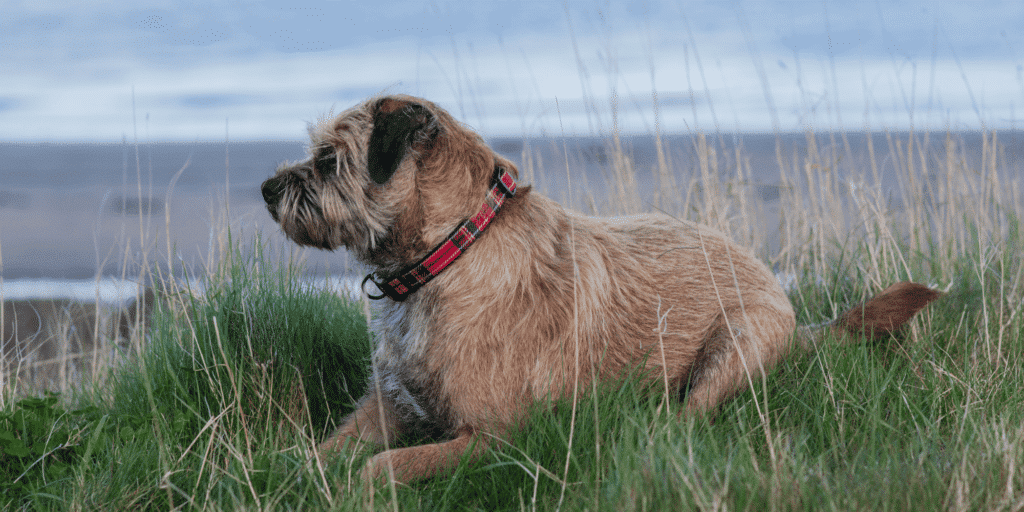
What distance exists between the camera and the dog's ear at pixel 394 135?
2680mm

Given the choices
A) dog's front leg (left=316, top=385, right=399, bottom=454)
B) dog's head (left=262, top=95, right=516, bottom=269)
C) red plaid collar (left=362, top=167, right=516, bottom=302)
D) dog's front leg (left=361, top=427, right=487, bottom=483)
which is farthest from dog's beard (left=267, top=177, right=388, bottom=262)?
dog's front leg (left=361, top=427, right=487, bottom=483)

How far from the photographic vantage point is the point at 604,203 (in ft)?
21.5

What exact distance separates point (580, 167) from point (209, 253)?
147 inches

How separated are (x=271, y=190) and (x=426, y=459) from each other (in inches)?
50.4

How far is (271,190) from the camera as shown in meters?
2.89

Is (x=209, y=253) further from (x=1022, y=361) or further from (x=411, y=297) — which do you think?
(x=1022, y=361)

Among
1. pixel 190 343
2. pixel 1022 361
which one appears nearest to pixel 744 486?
pixel 1022 361

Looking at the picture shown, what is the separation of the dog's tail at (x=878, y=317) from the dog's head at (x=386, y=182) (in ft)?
6.50

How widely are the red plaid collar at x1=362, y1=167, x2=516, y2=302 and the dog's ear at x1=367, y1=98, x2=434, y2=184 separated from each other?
351mm

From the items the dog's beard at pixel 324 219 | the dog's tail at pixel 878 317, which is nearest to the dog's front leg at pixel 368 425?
the dog's beard at pixel 324 219

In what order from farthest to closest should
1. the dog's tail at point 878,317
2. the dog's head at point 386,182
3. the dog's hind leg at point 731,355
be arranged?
the dog's tail at point 878,317
the dog's hind leg at point 731,355
the dog's head at point 386,182

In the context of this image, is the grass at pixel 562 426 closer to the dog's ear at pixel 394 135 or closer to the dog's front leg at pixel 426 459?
the dog's front leg at pixel 426 459

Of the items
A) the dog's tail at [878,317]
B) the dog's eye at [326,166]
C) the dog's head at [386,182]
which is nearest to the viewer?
the dog's head at [386,182]

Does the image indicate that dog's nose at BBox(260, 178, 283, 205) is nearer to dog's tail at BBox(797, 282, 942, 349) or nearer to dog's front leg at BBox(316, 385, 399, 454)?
dog's front leg at BBox(316, 385, 399, 454)
